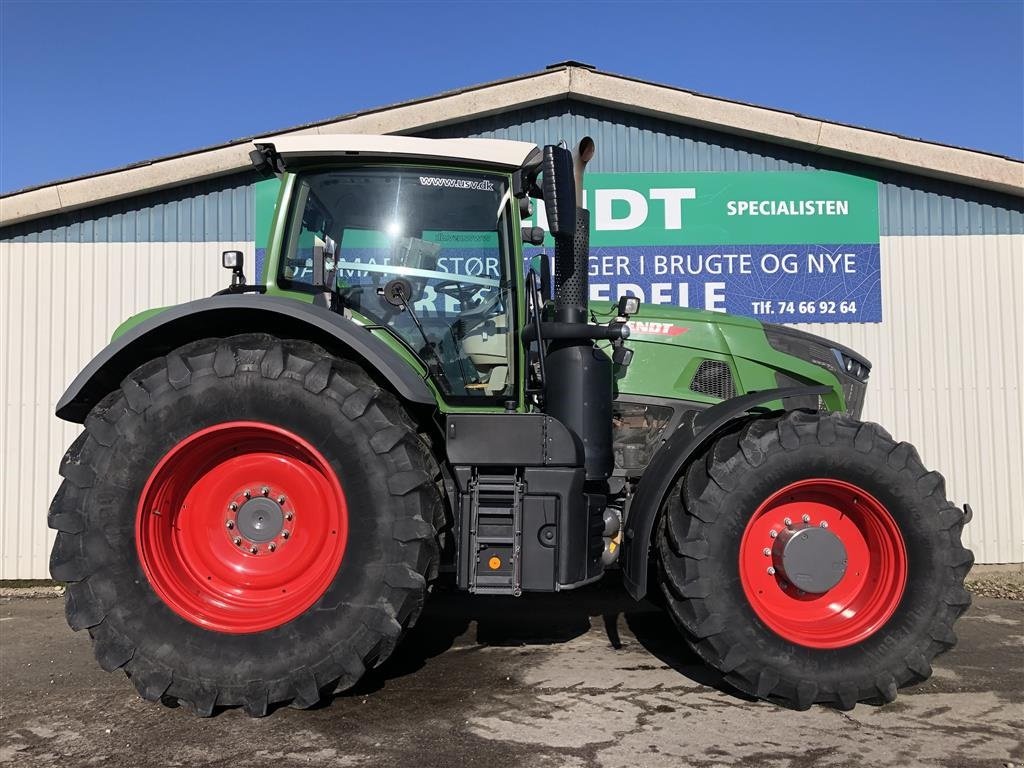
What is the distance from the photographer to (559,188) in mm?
2965

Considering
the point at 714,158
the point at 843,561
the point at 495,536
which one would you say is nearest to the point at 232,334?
the point at 495,536

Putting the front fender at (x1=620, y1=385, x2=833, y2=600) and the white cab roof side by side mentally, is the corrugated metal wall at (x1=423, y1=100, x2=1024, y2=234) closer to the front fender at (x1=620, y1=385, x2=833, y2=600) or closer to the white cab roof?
the white cab roof

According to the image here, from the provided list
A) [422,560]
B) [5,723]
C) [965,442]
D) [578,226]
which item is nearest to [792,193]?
[965,442]

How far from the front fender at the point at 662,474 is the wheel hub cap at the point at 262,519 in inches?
60.9

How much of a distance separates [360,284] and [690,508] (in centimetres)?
183

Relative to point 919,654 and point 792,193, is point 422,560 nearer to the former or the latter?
point 919,654

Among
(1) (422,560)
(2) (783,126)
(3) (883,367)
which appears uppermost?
(2) (783,126)

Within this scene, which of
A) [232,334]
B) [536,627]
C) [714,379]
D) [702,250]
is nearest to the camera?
[232,334]

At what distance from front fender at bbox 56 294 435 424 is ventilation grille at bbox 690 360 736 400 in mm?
1661

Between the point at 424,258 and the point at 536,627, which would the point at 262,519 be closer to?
the point at 424,258

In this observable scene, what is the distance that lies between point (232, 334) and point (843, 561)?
9.43 ft

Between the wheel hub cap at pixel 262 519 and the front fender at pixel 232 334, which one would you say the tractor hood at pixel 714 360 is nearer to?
the front fender at pixel 232 334

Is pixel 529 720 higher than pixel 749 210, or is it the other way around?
pixel 749 210

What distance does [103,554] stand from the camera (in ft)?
9.34
